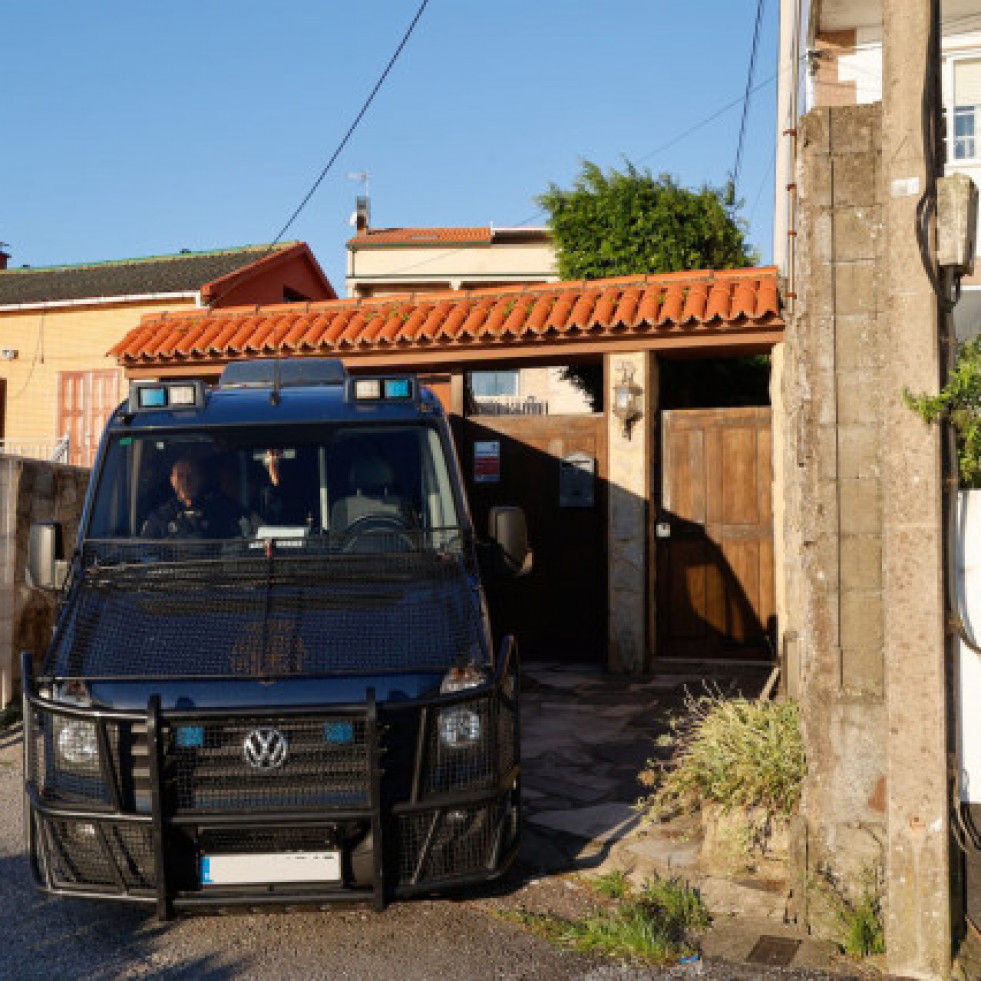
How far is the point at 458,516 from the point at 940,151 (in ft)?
8.43

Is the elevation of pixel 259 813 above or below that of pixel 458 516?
below

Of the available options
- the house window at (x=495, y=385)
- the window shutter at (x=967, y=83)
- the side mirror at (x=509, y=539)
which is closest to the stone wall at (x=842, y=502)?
the side mirror at (x=509, y=539)

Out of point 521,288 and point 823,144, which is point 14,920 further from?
point 521,288

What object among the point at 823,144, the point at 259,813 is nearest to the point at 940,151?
the point at 823,144

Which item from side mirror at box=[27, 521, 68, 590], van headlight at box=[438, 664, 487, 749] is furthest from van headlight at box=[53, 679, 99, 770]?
van headlight at box=[438, 664, 487, 749]

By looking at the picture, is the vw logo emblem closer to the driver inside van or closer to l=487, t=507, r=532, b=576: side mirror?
the driver inside van

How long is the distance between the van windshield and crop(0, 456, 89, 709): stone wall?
3.87 metres

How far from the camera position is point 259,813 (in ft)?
13.2

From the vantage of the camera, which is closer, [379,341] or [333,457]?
[333,457]

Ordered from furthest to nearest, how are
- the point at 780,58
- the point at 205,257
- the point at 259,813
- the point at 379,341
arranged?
the point at 205,257 < the point at 780,58 < the point at 379,341 < the point at 259,813

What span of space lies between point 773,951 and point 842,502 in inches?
68.8

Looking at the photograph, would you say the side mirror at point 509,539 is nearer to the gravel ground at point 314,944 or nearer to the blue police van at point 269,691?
the blue police van at point 269,691

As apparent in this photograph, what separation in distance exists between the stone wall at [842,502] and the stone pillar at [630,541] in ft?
19.5

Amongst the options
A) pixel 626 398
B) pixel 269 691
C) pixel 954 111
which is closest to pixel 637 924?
pixel 269 691
